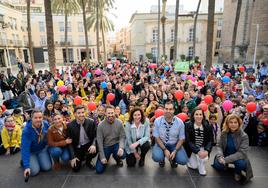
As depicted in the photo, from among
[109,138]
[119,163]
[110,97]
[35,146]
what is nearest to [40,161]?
[35,146]

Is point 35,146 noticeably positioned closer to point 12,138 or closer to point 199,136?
point 12,138

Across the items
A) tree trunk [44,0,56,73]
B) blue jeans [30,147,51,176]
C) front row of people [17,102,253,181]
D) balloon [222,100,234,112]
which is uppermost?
tree trunk [44,0,56,73]

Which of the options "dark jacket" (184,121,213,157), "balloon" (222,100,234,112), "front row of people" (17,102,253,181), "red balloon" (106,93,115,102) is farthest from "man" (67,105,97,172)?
"balloon" (222,100,234,112)

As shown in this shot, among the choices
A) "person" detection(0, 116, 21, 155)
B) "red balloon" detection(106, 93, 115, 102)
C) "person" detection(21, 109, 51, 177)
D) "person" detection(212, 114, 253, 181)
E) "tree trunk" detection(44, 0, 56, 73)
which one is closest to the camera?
"person" detection(212, 114, 253, 181)

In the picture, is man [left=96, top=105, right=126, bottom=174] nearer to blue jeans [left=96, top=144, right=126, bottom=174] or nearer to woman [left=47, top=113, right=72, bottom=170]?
blue jeans [left=96, top=144, right=126, bottom=174]

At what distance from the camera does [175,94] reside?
6.19 metres

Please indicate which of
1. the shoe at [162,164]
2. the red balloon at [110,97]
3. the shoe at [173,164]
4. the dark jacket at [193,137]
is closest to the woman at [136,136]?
the shoe at [162,164]

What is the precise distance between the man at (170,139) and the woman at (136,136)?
23 cm

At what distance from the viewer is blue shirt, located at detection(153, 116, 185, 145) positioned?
12.5ft

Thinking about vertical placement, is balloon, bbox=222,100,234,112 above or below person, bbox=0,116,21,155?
above

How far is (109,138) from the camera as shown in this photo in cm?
388

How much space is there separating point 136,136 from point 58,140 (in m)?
1.57

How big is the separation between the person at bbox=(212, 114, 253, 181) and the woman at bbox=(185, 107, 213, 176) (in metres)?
0.24

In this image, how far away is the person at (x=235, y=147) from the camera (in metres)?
3.35
